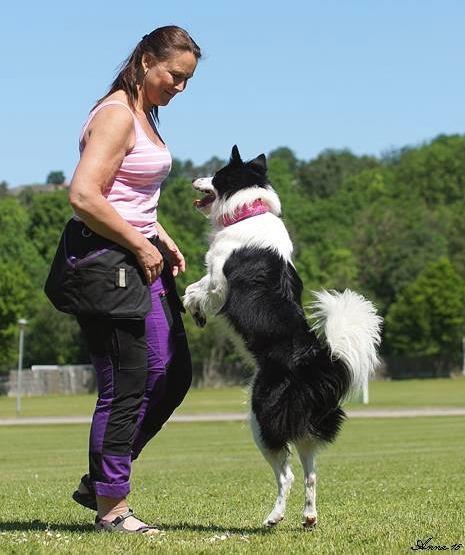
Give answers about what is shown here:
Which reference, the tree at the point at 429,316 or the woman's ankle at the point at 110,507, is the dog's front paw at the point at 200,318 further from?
the tree at the point at 429,316

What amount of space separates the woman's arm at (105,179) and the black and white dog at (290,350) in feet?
2.85

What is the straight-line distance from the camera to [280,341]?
686 cm

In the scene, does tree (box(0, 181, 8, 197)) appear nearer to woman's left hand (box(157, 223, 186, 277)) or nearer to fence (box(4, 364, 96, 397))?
fence (box(4, 364, 96, 397))

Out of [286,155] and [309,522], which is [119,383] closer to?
[309,522]

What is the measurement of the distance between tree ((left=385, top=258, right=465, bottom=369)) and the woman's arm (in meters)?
81.6

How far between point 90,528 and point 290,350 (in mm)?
1679

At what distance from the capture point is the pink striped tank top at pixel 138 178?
6543mm

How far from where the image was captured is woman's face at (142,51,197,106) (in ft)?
21.6

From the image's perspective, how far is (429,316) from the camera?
87.2 meters

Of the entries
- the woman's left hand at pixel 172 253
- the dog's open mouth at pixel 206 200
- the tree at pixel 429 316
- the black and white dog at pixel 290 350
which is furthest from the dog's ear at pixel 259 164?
the tree at pixel 429 316

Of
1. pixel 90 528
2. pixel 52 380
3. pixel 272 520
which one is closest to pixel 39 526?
pixel 90 528

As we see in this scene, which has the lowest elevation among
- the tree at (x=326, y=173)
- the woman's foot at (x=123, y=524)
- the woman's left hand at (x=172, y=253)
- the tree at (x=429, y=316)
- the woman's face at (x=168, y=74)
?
the woman's foot at (x=123, y=524)

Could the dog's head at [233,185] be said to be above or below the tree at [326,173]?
below

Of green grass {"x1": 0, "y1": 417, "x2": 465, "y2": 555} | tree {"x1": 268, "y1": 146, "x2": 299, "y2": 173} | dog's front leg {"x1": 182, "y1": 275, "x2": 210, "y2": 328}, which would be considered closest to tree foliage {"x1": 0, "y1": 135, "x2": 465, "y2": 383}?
tree {"x1": 268, "y1": 146, "x2": 299, "y2": 173}
